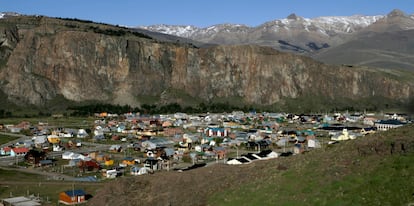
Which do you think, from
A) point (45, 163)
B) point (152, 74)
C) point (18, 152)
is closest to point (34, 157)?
point (45, 163)

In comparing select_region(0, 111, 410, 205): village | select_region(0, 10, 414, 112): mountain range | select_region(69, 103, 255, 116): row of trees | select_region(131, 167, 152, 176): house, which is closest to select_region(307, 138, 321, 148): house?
select_region(0, 111, 410, 205): village

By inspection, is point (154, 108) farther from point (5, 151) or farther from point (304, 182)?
point (304, 182)

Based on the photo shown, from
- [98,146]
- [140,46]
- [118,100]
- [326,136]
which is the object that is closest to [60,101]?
[118,100]

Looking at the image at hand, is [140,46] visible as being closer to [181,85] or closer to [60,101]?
[181,85]

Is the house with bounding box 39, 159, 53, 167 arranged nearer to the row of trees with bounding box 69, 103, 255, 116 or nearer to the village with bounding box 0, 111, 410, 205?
the village with bounding box 0, 111, 410, 205

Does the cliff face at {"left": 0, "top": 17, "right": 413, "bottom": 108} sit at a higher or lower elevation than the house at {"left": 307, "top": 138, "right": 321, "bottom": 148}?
higher

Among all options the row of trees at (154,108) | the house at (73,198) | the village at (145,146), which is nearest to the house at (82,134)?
the village at (145,146)

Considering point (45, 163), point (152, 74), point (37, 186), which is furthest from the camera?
point (152, 74)
